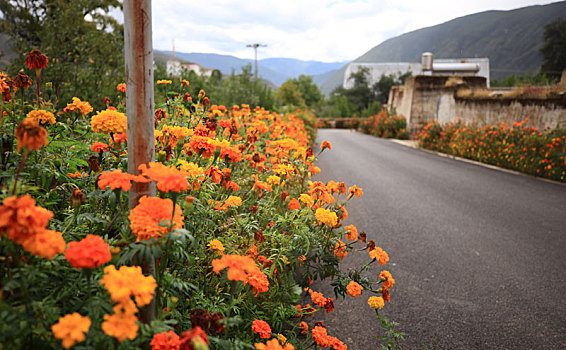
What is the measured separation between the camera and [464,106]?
14125 millimetres

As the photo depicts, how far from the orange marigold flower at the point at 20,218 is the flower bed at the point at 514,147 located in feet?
31.7

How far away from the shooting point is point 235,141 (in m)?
3.72

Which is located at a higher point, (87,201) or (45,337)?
(87,201)

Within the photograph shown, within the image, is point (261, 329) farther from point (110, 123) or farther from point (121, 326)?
point (110, 123)

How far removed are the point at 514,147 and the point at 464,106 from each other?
5543 millimetres

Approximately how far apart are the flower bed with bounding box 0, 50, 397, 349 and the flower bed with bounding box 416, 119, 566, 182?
8080 millimetres

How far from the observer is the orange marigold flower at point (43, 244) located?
35.6 inches

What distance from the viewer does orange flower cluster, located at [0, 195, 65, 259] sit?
87cm

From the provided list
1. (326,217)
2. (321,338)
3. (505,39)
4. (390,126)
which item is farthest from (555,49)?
(505,39)

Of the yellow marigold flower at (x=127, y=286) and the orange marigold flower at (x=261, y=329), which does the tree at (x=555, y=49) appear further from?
the yellow marigold flower at (x=127, y=286)

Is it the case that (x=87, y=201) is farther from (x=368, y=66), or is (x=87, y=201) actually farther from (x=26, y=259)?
(x=368, y=66)

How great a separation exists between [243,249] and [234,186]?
1.33 feet

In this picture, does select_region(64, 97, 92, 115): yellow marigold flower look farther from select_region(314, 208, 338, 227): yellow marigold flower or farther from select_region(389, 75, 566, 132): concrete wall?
select_region(389, 75, 566, 132): concrete wall

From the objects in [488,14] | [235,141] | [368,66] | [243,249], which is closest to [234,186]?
[243,249]
